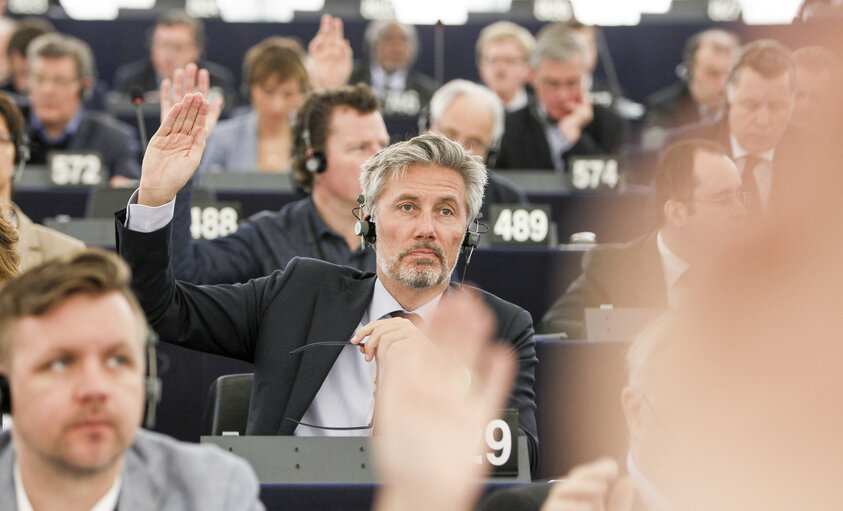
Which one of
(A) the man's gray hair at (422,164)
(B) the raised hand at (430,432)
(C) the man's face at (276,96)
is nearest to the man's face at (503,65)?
(C) the man's face at (276,96)

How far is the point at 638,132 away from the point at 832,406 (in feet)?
24.0

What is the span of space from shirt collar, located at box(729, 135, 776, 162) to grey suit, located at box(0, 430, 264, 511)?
11.0ft

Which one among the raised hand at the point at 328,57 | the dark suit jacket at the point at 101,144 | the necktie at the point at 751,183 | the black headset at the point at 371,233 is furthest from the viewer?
the dark suit jacket at the point at 101,144

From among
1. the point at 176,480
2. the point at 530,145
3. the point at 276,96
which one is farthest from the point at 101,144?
the point at 176,480

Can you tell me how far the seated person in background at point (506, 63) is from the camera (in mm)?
7152

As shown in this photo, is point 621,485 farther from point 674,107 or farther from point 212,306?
point 674,107

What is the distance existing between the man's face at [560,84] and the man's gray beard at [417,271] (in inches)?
154

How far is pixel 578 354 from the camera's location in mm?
2842

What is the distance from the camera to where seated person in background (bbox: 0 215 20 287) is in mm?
2195

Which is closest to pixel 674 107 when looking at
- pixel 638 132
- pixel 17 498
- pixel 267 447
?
pixel 638 132

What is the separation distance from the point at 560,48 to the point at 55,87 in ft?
8.15

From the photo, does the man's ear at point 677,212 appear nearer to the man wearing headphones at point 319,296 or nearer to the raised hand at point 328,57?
the man wearing headphones at point 319,296

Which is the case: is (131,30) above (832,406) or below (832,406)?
above

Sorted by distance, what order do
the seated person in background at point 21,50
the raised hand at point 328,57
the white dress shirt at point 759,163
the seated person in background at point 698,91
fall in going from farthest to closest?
the seated person in background at point 698,91 < the seated person in background at point 21,50 < the raised hand at point 328,57 < the white dress shirt at point 759,163
